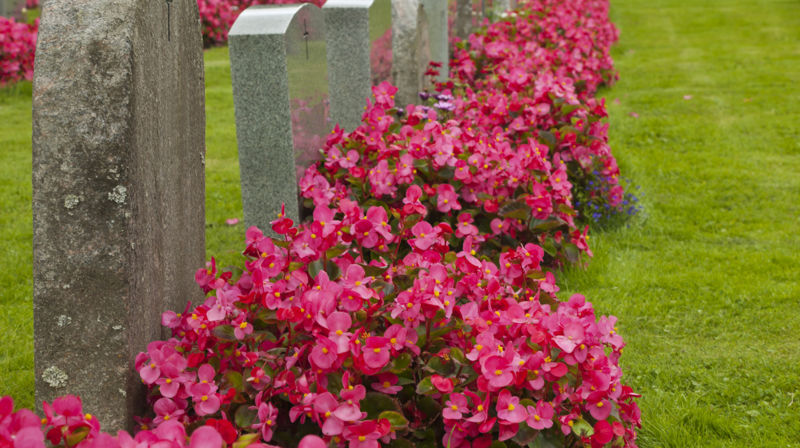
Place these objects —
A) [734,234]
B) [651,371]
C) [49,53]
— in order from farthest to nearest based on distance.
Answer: [734,234], [651,371], [49,53]

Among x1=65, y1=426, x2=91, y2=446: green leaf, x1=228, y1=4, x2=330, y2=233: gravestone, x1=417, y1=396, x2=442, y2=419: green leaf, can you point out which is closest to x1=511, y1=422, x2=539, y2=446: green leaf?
x1=417, y1=396, x2=442, y2=419: green leaf

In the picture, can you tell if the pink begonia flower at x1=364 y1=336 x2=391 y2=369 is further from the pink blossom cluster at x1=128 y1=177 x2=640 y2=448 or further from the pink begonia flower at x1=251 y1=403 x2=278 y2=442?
the pink begonia flower at x1=251 y1=403 x2=278 y2=442

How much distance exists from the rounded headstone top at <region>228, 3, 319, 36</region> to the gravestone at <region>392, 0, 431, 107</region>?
7.43ft

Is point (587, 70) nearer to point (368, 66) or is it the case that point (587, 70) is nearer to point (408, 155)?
point (368, 66)

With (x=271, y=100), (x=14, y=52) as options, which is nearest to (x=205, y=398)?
(x=271, y=100)

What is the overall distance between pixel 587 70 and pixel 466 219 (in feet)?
17.6

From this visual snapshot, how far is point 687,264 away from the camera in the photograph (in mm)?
4316

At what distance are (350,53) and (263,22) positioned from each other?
1.23 metres

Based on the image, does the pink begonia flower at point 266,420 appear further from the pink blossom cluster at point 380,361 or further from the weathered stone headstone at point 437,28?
the weathered stone headstone at point 437,28

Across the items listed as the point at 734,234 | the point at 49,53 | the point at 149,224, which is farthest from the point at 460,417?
the point at 734,234

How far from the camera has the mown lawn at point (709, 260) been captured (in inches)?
118

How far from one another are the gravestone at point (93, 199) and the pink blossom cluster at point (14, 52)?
713 cm

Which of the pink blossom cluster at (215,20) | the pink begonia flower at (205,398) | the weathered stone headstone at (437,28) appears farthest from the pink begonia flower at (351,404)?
the pink blossom cluster at (215,20)

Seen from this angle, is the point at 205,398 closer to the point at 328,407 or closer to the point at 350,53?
the point at 328,407
